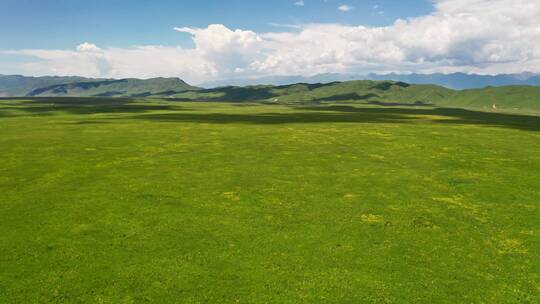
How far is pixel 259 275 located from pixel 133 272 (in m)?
7.66

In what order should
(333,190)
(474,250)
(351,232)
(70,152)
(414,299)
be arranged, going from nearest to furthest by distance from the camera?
(414,299), (474,250), (351,232), (333,190), (70,152)

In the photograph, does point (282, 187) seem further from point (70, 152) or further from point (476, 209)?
point (70, 152)

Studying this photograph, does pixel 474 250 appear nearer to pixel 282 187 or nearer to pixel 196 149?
pixel 282 187

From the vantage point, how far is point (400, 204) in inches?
1538

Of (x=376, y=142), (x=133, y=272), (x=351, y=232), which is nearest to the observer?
(x=133, y=272)

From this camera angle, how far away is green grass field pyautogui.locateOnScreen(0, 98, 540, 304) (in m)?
23.7

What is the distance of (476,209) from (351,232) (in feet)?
47.9

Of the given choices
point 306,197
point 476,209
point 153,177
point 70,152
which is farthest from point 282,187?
point 70,152

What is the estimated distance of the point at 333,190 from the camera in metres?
43.0

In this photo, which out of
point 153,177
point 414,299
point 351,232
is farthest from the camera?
point 153,177

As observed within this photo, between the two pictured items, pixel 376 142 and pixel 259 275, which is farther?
pixel 376 142

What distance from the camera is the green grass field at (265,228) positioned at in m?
23.7

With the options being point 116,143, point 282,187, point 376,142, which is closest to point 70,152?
point 116,143

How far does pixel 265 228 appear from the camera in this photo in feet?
106
